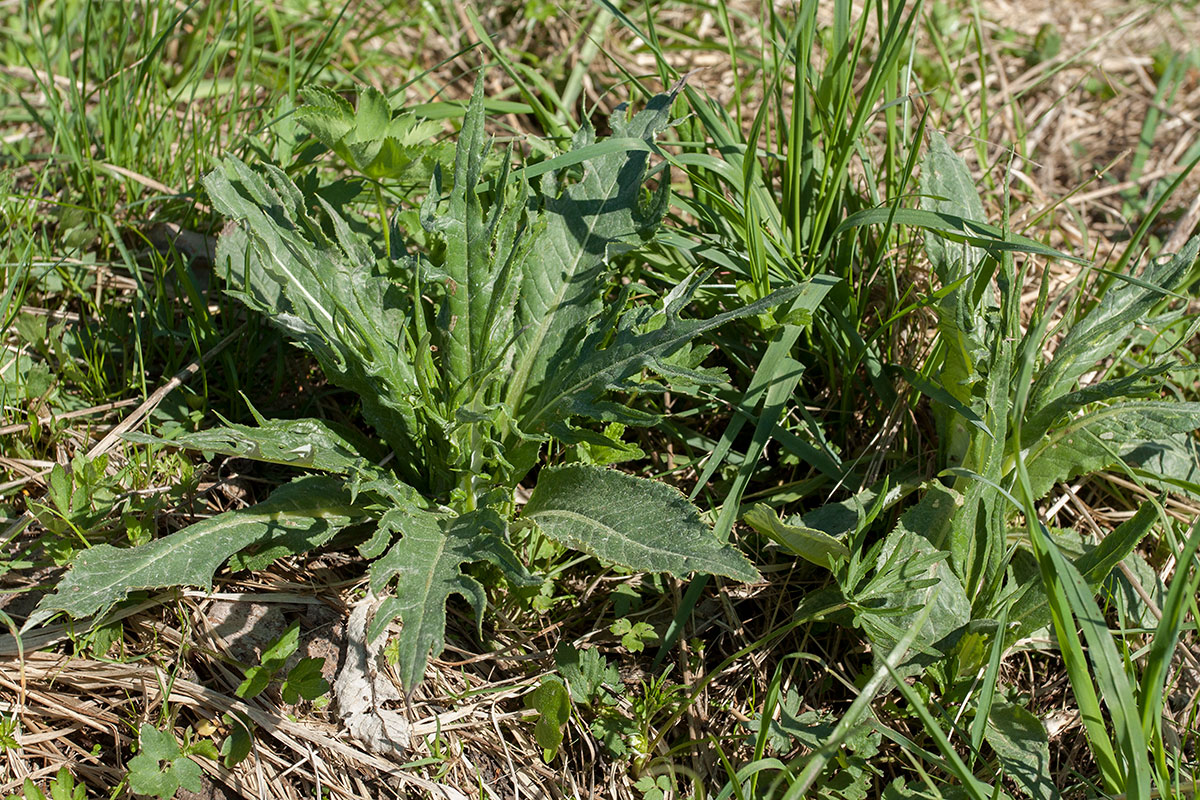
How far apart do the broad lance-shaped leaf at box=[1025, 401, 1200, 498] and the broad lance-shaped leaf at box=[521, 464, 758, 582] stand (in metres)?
0.96

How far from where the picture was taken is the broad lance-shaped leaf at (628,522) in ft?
6.30

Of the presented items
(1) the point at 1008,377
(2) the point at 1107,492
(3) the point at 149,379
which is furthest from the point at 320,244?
(2) the point at 1107,492

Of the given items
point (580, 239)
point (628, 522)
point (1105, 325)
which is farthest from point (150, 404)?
point (1105, 325)

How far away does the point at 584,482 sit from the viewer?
85.4 inches

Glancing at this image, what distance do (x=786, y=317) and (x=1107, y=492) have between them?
43.6 inches

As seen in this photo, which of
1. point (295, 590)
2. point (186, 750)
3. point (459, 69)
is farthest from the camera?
point (459, 69)

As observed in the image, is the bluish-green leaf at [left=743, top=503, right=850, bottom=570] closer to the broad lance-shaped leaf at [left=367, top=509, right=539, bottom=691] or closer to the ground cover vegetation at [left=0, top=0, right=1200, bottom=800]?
the ground cover vegetation at [left=0, top=0, right=1200, bottom=800]

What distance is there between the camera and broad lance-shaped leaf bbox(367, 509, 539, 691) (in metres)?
1.77

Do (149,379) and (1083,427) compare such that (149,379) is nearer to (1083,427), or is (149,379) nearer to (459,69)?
(459,69)

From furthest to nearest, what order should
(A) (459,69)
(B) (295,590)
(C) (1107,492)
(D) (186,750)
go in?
(A) (459,69) → (C) (1107,492) → (B) (295,590) → (D) (186,750)

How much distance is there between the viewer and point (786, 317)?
2352 millimetres

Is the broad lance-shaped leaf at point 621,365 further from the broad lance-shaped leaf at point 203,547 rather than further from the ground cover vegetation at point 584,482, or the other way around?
the broad lance-shaped leaf at point 203,547

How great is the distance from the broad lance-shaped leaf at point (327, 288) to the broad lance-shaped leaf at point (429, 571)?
0.26 m

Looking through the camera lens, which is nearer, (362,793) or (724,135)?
(362,793)
